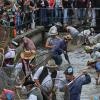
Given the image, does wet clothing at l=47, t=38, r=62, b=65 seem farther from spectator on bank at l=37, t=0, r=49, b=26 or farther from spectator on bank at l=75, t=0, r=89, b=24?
spectator on bank at l=75, t=0, r=89, b=24

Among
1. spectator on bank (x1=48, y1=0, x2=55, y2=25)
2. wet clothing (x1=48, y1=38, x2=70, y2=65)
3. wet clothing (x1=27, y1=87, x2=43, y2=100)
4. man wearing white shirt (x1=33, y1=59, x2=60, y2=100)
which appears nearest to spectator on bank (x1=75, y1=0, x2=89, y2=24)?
spectator on bank (x1=48, y1=0, x2=55, y2=25)

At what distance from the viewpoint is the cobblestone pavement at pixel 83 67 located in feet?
62.1

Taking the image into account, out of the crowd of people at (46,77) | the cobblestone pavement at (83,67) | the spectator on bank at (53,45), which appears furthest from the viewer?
the spectator on bank at (53,45)

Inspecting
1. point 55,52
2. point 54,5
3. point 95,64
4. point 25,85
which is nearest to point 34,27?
point 54,5

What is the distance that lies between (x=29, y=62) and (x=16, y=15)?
6475 mm

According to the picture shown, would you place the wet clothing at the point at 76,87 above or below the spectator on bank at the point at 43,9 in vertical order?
above

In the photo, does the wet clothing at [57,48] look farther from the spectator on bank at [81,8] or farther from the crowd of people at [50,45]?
the spectator on bank at [81,8]

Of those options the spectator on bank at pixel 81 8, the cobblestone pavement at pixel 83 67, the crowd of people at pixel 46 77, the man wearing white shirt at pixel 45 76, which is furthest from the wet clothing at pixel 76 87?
the spectator on bank at pixel 81 8

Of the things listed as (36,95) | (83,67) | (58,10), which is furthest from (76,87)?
(58,10)

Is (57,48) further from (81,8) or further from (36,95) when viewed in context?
(36,95)

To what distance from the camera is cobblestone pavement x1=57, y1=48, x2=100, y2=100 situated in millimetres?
18931

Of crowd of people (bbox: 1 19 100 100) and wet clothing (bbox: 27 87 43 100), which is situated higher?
wet clothing (bbox: 27 87 43 100)

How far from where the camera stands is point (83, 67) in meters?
23.4

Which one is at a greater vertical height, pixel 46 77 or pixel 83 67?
pixel 46 77
